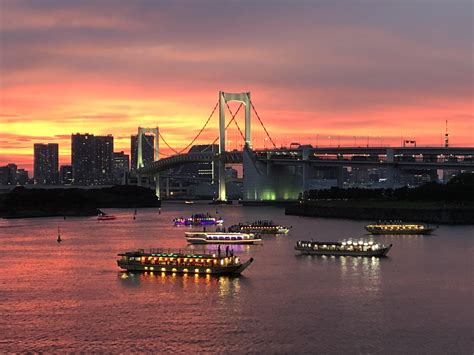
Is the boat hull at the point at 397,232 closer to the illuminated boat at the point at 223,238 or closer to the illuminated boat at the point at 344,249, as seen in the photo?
the illuminated boat at the point at 223,238

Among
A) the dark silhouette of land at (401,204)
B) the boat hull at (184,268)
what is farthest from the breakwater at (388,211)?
the boat hull at (184,268)

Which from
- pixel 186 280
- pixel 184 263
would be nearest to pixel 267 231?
pixel 184 263

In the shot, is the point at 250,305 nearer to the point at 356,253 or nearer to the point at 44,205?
the point at 356,253

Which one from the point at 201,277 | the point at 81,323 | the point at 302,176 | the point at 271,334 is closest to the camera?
the point at 271,334

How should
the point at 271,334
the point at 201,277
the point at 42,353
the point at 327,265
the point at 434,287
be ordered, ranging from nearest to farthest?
the point at 42,353, the point at 271,334, the point at 434,287, the point at 201,277, the point at 327,265

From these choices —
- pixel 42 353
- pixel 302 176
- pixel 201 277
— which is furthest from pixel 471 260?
pixel 302 176

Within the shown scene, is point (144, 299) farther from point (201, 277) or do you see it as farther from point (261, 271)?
point (261, 271)

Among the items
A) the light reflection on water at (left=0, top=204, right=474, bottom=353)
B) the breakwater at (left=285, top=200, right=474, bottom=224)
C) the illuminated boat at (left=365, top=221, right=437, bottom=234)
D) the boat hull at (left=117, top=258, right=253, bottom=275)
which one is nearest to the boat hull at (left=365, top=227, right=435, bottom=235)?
the illuminated boat at (left=365, top=221, right=437, bottom=234)
